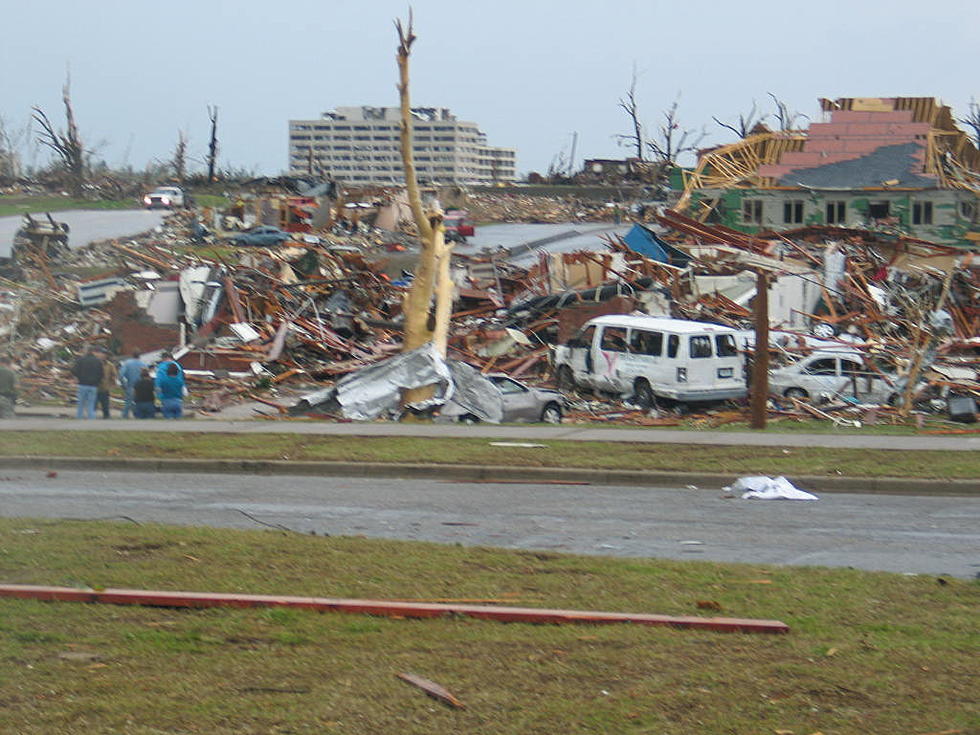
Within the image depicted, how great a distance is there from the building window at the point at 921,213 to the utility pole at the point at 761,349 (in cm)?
2988

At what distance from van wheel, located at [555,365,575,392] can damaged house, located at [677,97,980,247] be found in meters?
21.7

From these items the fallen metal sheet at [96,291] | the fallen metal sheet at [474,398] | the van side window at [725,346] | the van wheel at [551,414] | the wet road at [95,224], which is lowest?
the van wheel at [551,414]

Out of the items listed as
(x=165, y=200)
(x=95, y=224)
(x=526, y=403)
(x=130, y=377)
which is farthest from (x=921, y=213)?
(x=130, y=377)

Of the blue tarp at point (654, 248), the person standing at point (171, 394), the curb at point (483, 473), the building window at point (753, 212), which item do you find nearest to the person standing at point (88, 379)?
the person standing at point (171, 394)

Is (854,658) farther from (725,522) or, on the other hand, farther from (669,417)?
(669,417)

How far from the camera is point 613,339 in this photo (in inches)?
1021

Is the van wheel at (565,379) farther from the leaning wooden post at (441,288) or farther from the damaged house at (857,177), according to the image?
the damaged house at (857,177)

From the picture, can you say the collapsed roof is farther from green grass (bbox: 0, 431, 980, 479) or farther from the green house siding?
green grass (bbox: 0, 431, 980, 479)

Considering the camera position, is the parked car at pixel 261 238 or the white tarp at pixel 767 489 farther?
the parked car at pixel 261 238

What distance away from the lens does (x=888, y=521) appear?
40.1 feet

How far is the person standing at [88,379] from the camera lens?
22.2 metres

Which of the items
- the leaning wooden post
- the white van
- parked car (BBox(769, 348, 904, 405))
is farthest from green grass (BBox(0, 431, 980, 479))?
parked car (BBox(769, 348, 904, 405))

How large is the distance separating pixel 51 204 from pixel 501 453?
171 ft

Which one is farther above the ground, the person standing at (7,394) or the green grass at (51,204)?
the green grass at (51,204)
